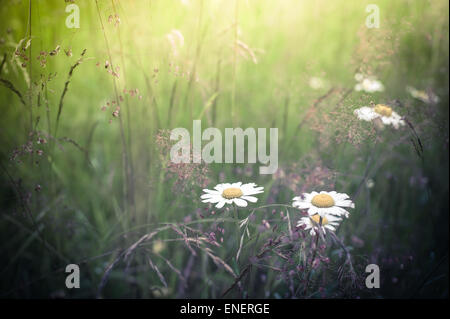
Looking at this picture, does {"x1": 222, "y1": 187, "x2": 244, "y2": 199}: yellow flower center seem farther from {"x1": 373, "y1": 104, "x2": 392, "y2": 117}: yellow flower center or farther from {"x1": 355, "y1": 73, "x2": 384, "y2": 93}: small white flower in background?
{"x1": 355, "y1": 73, "x2": 384, "y2": 93}: small white flower in background

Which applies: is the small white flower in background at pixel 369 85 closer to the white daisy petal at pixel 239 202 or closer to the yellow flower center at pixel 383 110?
the yellow flower center at pixel 383 110

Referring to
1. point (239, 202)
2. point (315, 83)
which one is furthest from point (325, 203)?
point (315, 83)

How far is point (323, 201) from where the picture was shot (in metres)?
0.81

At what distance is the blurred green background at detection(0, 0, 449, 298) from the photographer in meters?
0.98

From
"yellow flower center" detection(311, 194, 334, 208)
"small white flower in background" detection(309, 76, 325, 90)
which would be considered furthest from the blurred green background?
"yellow flower center" detection(311, 194, 334, 208)

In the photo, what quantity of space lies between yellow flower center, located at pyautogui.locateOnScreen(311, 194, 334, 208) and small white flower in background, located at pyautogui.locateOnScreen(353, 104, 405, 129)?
21cm

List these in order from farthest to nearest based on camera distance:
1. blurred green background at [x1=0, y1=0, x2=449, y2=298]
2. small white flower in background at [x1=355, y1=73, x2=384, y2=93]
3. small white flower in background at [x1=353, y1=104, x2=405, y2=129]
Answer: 1. small white flower in background at [x1=355, y1=73, x2=384, y2=93]
2. blurred green background at [x1=0, y1=0, x2=449, y2=298]
3. small white flower in background at [x1=353, y1=104, x2=405, y2=129]

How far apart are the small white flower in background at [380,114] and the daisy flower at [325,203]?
0.20 metres

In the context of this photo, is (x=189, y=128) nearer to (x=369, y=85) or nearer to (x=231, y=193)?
(x=231, y=193)

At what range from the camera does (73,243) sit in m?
1.26

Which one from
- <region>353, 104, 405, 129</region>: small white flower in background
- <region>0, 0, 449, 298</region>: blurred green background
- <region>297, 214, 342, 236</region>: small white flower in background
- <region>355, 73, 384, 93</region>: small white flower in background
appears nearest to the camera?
<region>297, 214, 342, 236</region>: small white flower in background

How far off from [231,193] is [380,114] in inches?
19.3

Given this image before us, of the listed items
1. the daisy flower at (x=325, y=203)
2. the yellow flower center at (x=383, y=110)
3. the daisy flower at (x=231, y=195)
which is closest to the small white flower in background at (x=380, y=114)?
the yellow flower center at (x=383, y=110)
